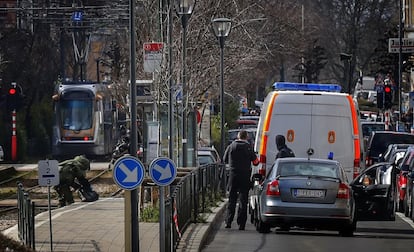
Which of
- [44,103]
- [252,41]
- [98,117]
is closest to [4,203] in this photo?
[252,41]

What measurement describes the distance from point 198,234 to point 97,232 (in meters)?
1.62

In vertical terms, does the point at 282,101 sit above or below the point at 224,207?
above

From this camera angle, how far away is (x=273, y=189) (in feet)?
63.1

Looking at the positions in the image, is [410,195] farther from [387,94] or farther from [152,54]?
[387,94]

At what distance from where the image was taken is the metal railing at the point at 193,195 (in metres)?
17.0

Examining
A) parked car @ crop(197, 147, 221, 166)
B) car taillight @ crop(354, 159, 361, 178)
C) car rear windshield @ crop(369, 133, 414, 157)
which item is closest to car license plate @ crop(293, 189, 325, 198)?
car taillight @ crop(354, 159, 361, 178)

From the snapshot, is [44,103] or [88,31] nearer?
[88,31]

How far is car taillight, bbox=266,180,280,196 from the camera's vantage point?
19203 mm

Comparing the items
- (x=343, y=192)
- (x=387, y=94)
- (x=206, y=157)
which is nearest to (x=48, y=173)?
(x=343, y=192)

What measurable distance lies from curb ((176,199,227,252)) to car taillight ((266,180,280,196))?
4.07 ft

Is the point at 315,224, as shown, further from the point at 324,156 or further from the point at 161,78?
the point at 161,78

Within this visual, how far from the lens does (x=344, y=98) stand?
952 inches

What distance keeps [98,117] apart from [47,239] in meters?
34.2

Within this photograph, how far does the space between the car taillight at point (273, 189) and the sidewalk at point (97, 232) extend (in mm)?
1249
